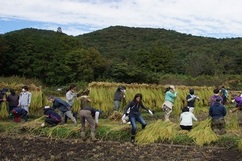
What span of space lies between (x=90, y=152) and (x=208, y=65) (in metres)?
58.1

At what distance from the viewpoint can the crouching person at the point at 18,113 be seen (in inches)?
623

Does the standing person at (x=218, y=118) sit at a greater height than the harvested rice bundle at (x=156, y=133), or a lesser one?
greater

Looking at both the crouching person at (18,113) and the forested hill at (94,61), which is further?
the forested hill at (94,61)

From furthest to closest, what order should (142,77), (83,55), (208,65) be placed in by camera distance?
(208,65) → (83,55) → (142,77)

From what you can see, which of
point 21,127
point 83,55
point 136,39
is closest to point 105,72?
point 83,55

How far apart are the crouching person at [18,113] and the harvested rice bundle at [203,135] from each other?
710 cm

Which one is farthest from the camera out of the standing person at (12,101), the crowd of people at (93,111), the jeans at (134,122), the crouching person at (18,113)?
the standing person at (12,101)

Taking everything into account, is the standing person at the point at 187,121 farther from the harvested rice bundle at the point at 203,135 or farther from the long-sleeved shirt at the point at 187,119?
the harvested rice bundle at the point at 203,135

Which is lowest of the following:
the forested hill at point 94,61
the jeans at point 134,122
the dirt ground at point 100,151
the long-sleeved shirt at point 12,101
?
the dirt ground at point 100,151

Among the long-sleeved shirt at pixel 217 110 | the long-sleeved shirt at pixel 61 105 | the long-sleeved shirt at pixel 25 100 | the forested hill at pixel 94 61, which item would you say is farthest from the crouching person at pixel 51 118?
the forested hill at pixel 94 61

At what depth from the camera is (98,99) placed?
1933cm

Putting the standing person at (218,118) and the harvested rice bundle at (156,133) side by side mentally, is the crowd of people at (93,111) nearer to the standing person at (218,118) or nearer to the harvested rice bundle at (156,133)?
the standing person at (218,118)

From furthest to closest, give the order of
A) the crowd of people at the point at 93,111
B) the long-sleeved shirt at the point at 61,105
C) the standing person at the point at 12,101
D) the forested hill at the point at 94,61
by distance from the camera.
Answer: the forested hill at the point at 94,61
the standing person at the point at 12,101
the long-sleeved shirt at the point at 61,105
the crowd of people at the point at 93,111

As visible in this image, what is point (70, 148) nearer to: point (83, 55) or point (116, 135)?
point (116, 135)
